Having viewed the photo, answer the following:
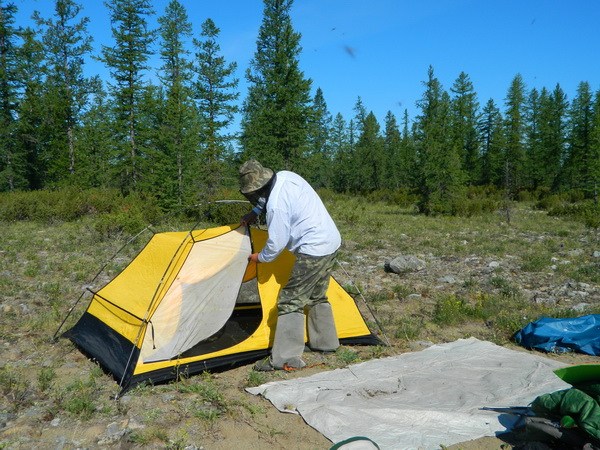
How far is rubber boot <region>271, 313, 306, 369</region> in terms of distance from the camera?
4.80 meters

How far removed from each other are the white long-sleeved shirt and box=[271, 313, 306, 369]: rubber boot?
24.6 inches

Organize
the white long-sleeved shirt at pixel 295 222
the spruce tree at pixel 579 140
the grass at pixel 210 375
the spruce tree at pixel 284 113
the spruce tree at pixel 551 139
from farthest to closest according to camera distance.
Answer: the spruce tree at pixel 551 139
the spruce tree at pixel 579 140
the spruce tree at pixel 284 113
the white long-sleeved shirt at pixel 295 222
the grass at pixel 210 375

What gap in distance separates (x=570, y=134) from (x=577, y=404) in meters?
43.6

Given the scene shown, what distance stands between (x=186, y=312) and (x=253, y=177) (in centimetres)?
146

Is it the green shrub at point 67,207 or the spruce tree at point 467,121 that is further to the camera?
the spruce tree at point 467,121

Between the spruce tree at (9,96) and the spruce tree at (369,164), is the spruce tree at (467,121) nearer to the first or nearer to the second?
the spruce tree at (369,164)

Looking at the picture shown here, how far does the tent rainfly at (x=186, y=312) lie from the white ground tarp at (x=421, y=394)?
72 cm

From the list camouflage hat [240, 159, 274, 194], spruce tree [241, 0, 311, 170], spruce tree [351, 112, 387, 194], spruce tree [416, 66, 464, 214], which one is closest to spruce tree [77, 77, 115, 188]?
spruce tree [241, 0, 311, 170]

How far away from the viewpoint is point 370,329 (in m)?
5.98

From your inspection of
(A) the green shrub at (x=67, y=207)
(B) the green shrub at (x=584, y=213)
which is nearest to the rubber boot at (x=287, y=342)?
(A) the green shrub at (x=67, y=207)

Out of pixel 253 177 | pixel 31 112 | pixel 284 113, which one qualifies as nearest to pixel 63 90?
pixel 31 112

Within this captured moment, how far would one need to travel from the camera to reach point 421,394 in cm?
427

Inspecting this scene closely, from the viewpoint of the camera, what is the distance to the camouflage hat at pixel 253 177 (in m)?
4.82

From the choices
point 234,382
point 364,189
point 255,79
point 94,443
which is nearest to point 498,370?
point 234,382
